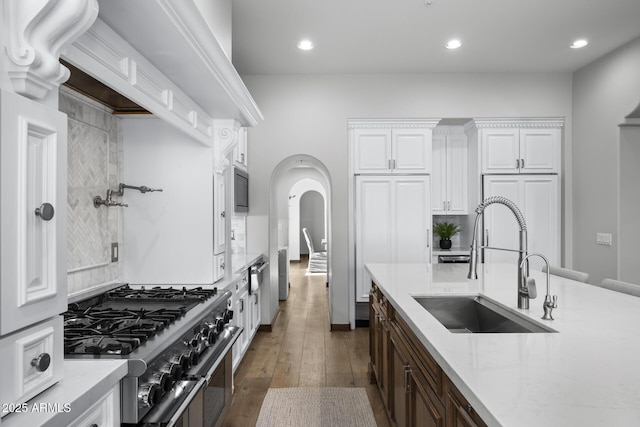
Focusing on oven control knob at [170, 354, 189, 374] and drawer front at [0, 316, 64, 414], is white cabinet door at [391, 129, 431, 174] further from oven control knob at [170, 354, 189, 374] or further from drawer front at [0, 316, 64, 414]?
drawer front at [0, 316, 64, 414]

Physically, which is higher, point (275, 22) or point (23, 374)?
point (275, 22)

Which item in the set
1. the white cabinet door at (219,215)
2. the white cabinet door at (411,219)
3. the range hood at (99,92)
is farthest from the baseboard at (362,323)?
the range hood at (99,92)

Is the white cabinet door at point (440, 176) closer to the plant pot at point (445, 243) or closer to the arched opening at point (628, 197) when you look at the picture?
the plant pot at point (445, 243)

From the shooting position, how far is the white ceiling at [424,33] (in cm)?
324

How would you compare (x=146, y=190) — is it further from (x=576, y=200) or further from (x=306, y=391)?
(x=576, y=200)

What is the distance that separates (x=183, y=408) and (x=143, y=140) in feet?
5.79

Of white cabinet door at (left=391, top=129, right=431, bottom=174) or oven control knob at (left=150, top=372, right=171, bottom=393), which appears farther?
white cabinet door at (left=391, top=129, right=431, bottom=174)

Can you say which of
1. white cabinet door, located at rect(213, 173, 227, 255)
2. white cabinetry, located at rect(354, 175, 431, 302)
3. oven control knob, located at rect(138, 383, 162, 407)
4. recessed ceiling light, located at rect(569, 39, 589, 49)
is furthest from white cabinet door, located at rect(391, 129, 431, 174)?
oven control knob, located at rect(138, 383, 162, 407)

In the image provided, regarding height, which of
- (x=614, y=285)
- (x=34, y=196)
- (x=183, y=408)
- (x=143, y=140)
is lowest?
(x=183, y=408)

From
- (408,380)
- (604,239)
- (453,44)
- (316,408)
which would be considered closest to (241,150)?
(453,44)

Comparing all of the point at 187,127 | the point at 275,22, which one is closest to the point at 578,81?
the point at 275,22

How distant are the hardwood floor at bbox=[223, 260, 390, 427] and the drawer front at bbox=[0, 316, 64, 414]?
183cm

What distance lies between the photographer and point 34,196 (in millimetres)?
892

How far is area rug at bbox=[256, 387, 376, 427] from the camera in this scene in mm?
2521
